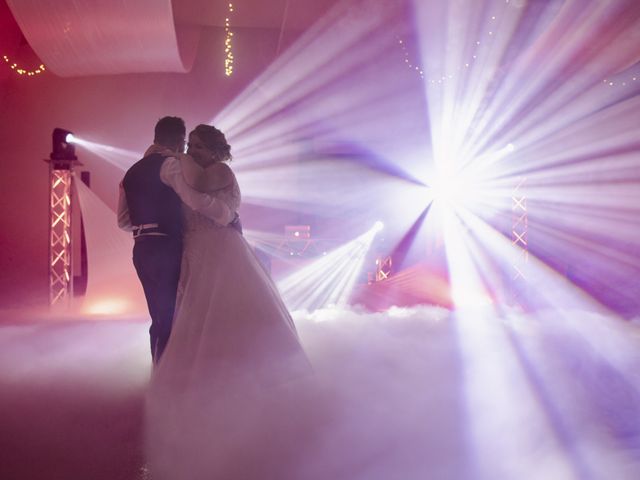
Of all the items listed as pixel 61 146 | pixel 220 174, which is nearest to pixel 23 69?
pixel 61 146

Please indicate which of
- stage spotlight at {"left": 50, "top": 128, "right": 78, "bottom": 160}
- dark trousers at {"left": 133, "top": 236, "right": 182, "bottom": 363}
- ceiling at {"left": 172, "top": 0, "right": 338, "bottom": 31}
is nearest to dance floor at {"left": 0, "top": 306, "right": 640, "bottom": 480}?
dark trousers at {"left": 133, "top": 236, "right": 182, "bottom": 363}

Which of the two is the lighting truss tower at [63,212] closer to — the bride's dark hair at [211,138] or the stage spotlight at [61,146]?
the stage spotlight at [61,146]

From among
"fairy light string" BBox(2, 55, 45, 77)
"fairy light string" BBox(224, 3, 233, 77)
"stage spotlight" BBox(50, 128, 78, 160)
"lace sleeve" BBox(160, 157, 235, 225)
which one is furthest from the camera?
"fairy light string" BBox(224, 3, 233, 77)

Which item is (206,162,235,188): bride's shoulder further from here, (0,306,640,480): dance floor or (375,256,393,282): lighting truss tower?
(375,256,393,282): lighting truss tower

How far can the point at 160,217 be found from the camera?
198cm

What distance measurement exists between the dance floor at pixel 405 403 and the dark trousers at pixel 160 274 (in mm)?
356

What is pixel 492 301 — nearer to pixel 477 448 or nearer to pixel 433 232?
pixel 433 232

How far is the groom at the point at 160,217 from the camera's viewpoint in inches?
77.3

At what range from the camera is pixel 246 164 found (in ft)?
22.6

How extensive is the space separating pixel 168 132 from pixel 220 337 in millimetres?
860

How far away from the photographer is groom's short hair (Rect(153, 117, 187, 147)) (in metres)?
2.03

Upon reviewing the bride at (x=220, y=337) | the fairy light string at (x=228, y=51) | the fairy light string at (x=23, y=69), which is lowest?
the bride at (x=220, y=337)

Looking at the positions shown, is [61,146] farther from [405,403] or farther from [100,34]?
[405,403]

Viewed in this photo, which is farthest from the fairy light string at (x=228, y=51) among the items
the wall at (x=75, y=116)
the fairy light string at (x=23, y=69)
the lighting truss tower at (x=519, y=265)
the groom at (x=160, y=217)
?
the groom at (x=160, y=217)
